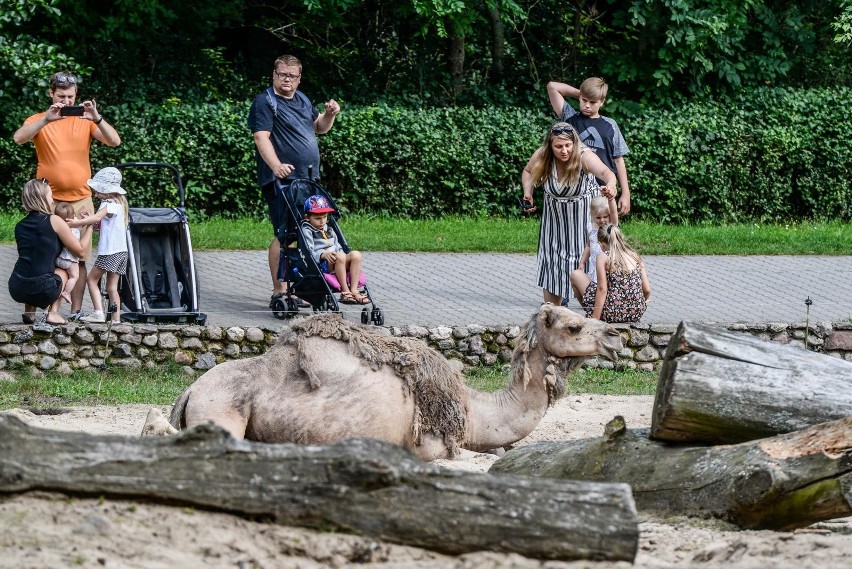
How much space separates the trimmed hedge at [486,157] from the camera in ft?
61.5

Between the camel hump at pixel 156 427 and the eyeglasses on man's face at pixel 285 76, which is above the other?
the eyeglasses on man's face at pixel 285 76

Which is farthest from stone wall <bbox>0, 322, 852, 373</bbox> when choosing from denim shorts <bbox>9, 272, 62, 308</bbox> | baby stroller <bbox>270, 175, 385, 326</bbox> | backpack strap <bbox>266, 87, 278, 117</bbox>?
backpack strap <bbox>266, 87, 278, 117</bbox>

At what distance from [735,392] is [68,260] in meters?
6.88

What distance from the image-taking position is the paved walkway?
42.4 ft

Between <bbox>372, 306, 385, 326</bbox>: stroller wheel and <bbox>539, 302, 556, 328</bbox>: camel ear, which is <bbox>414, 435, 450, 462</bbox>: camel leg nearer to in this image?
<bbox>539, 302, 556, 328</bbox>: camel ear

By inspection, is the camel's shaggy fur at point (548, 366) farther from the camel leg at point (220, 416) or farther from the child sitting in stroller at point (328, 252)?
the child sitting in stroller at point (328, 252)

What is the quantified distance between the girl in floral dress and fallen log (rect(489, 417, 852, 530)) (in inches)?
188

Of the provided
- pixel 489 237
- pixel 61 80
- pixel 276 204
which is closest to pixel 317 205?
pixel 276 204

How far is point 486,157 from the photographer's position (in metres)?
19.9

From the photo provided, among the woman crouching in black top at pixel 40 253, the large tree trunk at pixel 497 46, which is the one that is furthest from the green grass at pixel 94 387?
the large tree trunk at pixel 497 46

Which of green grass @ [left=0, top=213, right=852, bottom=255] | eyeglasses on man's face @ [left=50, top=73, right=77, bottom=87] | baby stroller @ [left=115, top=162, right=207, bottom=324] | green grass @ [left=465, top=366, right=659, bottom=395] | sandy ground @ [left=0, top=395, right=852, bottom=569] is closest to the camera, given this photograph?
sandy ground @ [left=0, top=395, right=852, bottom=569]

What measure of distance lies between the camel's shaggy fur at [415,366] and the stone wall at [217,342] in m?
2.56

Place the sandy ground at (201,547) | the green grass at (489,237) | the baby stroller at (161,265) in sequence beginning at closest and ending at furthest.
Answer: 1. the sandy ground at (201,547)
2. the baby stroller at (161,265)
3. the green grass at (489,237)

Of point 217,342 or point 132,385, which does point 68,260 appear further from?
point 132,385
